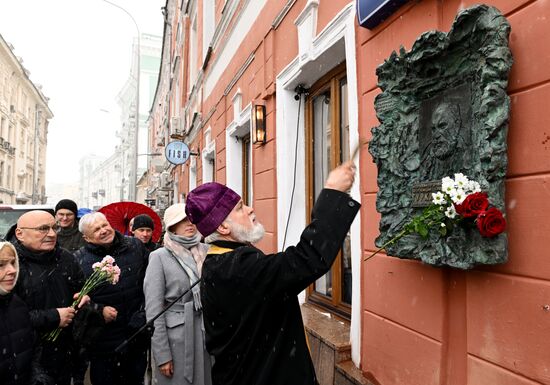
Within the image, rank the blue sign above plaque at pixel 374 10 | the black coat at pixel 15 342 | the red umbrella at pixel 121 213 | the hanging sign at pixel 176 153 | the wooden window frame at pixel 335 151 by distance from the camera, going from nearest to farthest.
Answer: the black coat at pixel 15 342 → the blue sign above plaque at pixel 374 10 → the wooden window frame at pixel 335 151 → the red umbrella at pixel 121 213 → the hanging sign at pixel 176 153

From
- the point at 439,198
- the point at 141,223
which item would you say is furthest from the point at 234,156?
the point at 439,198

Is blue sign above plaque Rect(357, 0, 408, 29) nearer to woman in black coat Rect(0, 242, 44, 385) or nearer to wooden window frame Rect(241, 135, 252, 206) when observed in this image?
woman in black coat Rect(0, 242, 44, 385)

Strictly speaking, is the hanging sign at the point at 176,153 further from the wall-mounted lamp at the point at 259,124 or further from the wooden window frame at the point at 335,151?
the wooden window frame at the point at 335,151

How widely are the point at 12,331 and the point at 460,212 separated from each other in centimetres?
245

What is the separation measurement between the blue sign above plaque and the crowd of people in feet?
4.69

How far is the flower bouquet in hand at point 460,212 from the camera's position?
5.56 feet

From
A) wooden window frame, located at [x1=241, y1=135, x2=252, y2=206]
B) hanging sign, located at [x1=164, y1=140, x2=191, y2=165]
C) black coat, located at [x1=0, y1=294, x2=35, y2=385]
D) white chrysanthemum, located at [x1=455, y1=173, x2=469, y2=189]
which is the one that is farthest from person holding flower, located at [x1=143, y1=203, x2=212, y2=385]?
hanging sign, located at [x1=164, y1=140, x2=191, y2=165]

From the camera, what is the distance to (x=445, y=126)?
2.06m

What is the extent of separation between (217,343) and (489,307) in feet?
4.02

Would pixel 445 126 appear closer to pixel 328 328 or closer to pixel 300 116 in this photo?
pixel 328 328

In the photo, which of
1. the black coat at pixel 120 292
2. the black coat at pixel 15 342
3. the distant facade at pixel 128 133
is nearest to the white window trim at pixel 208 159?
the black coat at pixel 120 292

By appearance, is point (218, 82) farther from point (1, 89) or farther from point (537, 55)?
point (1, 89)

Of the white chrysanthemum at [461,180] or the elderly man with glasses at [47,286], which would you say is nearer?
the white chrysanthemum at [461,180]

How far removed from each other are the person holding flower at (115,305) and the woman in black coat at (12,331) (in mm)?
864
